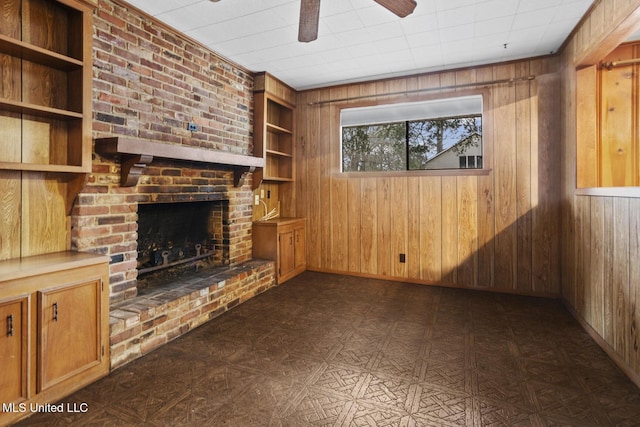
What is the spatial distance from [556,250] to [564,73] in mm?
1794

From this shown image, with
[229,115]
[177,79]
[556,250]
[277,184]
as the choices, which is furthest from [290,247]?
[556,250]

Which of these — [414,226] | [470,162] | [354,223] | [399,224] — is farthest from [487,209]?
[354,223]

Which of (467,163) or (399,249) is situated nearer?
(467,163)

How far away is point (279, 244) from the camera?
160 inches

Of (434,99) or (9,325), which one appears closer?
(9,325)

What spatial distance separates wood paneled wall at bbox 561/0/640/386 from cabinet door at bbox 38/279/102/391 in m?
3.20

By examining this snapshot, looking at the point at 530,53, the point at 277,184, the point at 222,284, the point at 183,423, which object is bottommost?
the point at 183,423

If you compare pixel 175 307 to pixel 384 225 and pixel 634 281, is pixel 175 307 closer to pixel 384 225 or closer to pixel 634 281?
pixel 384 225

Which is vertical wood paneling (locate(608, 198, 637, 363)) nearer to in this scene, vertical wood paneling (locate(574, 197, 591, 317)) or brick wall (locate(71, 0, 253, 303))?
vertical wood paneling (locate(574, 197, 591, 317))

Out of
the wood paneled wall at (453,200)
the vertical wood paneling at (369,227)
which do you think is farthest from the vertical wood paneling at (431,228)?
the vertical wood paneling at (369,227)

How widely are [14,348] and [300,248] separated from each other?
3.21 metres

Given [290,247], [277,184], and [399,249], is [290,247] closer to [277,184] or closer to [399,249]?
[277,184]

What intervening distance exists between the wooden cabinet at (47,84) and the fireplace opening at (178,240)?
0.86m

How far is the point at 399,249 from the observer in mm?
4219
